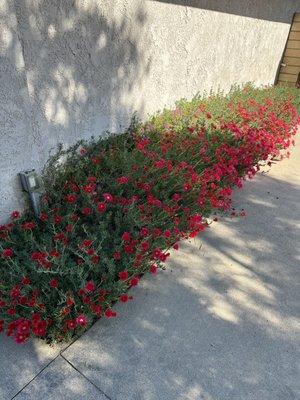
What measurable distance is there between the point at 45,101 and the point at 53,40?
1.77ft

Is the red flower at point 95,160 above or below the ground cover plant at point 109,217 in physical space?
above

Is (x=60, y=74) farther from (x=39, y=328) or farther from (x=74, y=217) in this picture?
(x=39, y=328)

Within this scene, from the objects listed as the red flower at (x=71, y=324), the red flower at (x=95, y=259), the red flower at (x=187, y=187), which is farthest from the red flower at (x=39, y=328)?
the red flower at (x=187, y=187)

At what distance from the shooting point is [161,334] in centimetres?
225

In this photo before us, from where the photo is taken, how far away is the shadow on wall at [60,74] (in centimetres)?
243

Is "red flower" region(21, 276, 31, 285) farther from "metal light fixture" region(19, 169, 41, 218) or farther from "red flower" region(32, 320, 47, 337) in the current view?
"metal light fixture" region(19, 169, 41, 218)

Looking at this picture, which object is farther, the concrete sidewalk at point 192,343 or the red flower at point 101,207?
the red flower at point 101,207

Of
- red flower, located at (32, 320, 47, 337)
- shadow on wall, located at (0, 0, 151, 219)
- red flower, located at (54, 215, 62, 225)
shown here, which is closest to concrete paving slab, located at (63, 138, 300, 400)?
red flower, located at (32, 320, 47, 337)

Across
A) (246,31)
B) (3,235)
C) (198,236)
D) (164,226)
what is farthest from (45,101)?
(246,31)

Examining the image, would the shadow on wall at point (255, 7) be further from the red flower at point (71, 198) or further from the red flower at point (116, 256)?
the red flower at point (116, 256)

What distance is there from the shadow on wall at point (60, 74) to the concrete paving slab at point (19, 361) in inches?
42.3

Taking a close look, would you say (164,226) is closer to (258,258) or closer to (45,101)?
(258,258)

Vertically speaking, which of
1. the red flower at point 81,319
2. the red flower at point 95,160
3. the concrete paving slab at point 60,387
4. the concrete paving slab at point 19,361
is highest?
the red flower at point 95,160

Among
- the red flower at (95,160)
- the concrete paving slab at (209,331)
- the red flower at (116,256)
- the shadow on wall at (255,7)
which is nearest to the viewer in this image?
the concrete paving slab at (209,331)
